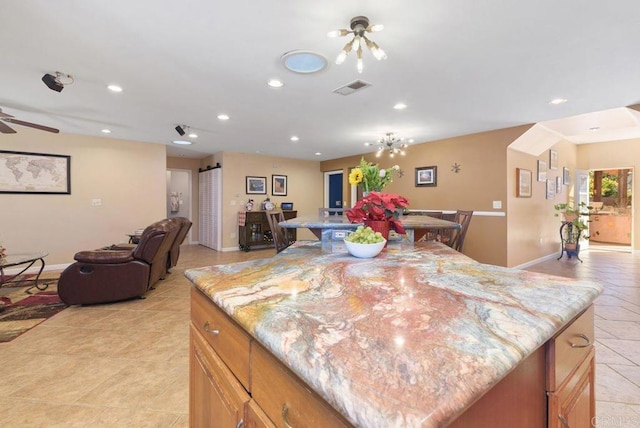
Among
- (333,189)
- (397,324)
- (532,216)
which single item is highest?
(333,189)

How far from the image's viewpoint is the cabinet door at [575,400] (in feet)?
2.59

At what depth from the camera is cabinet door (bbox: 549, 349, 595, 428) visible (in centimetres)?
79

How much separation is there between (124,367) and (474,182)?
527cm

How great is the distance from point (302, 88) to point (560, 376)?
116 inches

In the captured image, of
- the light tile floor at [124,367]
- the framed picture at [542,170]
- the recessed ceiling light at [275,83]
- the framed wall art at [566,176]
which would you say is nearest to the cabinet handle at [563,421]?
the light tile floor at [124,367]

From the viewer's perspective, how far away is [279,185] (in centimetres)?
760

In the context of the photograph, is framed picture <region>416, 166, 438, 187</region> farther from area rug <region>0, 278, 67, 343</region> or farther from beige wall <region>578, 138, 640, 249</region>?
area rug <region>0, 278, 67, 343</region>

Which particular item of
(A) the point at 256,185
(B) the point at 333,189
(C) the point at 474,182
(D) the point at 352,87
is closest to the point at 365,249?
(D) the point at 352,87

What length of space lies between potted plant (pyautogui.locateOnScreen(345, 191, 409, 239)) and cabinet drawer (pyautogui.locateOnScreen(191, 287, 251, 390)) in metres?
0.98

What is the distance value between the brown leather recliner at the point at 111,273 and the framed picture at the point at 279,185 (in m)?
4.17

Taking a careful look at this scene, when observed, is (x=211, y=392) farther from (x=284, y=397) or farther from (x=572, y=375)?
(x=572, y=375)

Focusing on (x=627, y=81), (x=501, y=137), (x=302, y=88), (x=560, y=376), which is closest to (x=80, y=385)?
(x=560, y=376)

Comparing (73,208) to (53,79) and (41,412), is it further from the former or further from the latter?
(41,412)

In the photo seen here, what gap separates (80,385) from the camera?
1.90m
